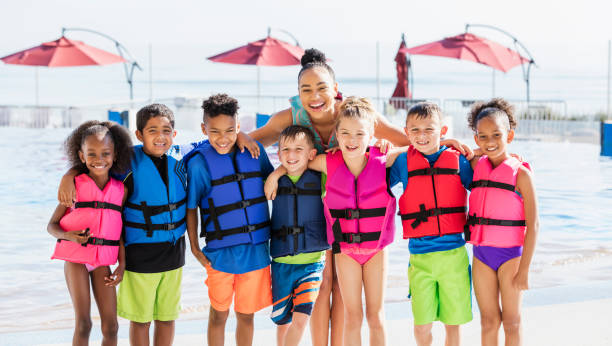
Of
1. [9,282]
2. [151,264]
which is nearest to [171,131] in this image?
[151,264]

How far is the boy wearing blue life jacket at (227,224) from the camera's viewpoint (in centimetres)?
339

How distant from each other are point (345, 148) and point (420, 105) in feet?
1.47

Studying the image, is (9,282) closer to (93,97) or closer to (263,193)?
(263,193)

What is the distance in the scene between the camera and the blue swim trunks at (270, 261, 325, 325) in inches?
133

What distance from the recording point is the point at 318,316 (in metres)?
3.52

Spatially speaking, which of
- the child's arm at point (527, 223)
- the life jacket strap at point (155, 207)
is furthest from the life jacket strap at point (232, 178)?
the child's arm at point (527, 223)

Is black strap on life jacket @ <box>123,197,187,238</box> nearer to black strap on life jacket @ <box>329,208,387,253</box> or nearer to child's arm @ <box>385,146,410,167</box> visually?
black strap on life jacket @ <box>329,208,387,253</box>

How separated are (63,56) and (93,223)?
53.6 ft

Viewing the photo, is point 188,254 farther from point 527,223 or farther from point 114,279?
point 527,223

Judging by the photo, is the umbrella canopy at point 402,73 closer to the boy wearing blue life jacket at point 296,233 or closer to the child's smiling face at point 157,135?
the boy wearing blue life jacket at point 296,233

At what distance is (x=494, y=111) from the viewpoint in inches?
131

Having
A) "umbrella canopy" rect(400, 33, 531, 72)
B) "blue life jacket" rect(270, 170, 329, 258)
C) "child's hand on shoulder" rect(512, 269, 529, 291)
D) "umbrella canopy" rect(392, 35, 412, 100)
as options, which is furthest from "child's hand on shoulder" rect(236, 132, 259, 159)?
"umbrella canopy" rect(392, 35, 412, 100)

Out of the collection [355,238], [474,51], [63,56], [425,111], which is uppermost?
[63,56]

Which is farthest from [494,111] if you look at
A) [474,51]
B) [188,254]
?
[474,51]
